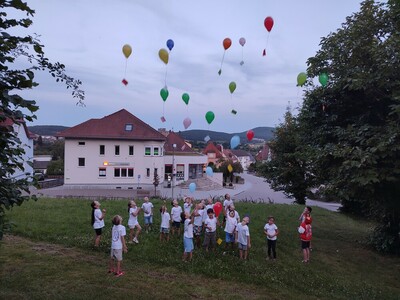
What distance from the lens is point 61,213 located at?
1825cm

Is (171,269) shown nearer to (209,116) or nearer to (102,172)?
(209,116)

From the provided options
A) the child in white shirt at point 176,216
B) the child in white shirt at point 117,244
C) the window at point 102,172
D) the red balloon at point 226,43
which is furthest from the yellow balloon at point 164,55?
the window at point 102,172

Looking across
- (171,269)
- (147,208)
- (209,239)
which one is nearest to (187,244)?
(171,269)

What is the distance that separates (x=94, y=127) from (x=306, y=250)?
128 ft

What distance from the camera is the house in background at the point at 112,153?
45.7m

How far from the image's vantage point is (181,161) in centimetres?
5831

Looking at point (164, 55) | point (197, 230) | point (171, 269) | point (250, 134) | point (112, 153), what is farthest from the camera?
point (112, 153)

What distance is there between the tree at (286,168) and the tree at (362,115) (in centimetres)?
1438

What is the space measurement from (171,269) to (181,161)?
47.0m

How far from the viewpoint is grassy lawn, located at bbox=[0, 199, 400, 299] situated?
376 inches

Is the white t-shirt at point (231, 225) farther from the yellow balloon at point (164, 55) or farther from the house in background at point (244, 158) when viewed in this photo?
the house in background at point (244, 158)

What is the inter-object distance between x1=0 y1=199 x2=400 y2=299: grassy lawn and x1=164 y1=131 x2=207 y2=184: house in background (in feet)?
131

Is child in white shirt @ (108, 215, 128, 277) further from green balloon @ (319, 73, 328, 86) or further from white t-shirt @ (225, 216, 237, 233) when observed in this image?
green balloon @ (319, 73, 328, 86)

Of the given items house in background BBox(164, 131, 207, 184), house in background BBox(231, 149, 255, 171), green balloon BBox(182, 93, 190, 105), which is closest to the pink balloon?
green balloon BBox(182, 93, 190, 105)
